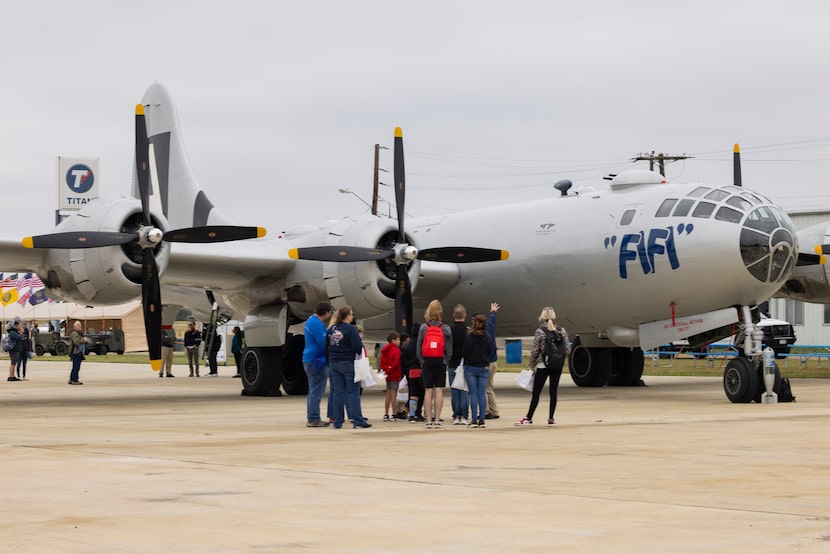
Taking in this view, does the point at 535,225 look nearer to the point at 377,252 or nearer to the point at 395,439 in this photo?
the point at 377,252

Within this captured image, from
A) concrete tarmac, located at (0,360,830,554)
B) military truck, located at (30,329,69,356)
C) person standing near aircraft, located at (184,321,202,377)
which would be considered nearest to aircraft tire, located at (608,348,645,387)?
concrete tarmac, located at (0,360,830,554)

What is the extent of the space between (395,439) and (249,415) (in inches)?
204

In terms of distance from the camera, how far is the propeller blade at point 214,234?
2108cm

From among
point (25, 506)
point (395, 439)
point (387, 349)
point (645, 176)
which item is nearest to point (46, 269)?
point (387, 349)

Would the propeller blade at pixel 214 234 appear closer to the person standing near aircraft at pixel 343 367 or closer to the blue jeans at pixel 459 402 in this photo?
the person standing near aircraft at pixel 343 367

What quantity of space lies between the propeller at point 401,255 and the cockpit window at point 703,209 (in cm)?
429

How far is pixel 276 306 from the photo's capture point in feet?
80.5

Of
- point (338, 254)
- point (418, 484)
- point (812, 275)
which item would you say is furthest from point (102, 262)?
point (812, 275)

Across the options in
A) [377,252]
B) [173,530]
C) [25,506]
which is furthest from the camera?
Answer: [377,252]

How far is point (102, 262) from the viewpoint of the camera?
20.4 m

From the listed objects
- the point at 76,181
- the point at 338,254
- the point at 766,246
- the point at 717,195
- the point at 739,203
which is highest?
the point at 76,181

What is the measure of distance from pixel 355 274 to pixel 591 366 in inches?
305

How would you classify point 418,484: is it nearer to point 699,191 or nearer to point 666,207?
point 666,207

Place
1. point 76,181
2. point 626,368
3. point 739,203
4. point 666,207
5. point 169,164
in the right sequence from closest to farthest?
point 739,203
point 666,207
point 626,368
point 169,164
point 76,181
